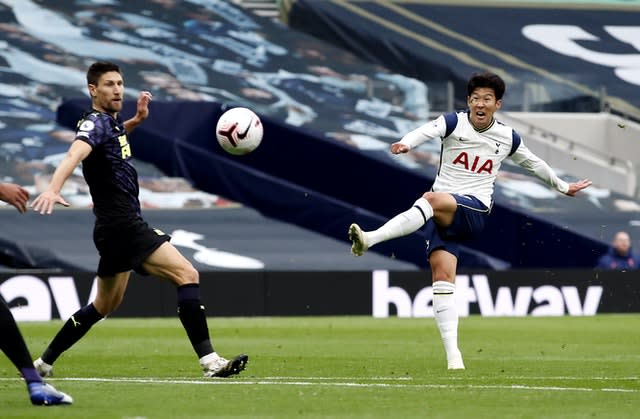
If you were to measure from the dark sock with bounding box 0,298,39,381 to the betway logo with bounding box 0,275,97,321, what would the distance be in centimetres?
1305

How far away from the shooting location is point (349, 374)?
1098 cm

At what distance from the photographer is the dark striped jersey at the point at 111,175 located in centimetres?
1034

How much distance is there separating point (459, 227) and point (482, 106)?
954 millimetres

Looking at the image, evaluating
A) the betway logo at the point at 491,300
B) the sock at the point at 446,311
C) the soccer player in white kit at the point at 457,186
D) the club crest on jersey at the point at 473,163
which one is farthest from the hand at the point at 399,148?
the betway logo at the point at 491,300

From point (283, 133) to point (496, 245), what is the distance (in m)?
4.91

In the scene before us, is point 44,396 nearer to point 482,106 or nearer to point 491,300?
point 482,106

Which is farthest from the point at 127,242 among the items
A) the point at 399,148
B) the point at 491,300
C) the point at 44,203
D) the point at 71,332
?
the point at 491,300

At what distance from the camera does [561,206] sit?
28984 millimetres

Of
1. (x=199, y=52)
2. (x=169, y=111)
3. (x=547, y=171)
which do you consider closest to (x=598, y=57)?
(x=199, y=52)

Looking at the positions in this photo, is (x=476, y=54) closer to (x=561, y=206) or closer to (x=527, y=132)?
(x=527, y=132)

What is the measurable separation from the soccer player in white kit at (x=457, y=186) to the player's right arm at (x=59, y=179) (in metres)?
2.47

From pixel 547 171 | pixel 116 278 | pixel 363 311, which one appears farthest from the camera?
pixel 363 311

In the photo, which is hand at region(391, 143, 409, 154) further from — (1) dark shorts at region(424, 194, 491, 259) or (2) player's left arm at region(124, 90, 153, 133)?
(2) player's left arm at region(124, 90, 153, 133)

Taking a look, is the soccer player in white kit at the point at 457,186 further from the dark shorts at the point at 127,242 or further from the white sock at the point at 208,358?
the dark shorts at the point at 127,242
